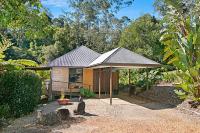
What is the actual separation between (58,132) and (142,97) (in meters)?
14.5

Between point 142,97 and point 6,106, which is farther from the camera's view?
point 142,97

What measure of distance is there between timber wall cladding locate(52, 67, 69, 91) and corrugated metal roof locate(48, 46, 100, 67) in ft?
1.99

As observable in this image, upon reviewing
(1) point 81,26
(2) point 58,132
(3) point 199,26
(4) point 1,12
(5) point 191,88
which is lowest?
(2) point 58,132

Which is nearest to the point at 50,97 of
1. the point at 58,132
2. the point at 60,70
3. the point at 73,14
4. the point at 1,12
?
the point at 60,70

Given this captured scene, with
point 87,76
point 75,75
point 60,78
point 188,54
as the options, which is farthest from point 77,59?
point 188,54

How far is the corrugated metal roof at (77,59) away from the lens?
1107 inches

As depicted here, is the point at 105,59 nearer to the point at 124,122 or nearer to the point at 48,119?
the point at 124,122

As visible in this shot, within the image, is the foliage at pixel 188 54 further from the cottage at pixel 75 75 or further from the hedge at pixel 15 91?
the cottage at pixel 75 75

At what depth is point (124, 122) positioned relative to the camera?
1397cm

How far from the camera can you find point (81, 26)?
4759 centimetres

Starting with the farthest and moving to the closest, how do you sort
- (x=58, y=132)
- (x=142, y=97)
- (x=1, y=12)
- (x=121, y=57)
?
(x=142, y=97)
(x=121, y=57)
(x=58, y=132)
(x=1, y=12)

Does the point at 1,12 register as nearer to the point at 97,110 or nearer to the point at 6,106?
the point at 6,106

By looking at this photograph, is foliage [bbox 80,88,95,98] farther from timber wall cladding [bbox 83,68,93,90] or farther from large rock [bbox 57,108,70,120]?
large rock [bbox 57,108,70,120]

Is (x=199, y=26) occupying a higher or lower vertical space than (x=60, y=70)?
higher
